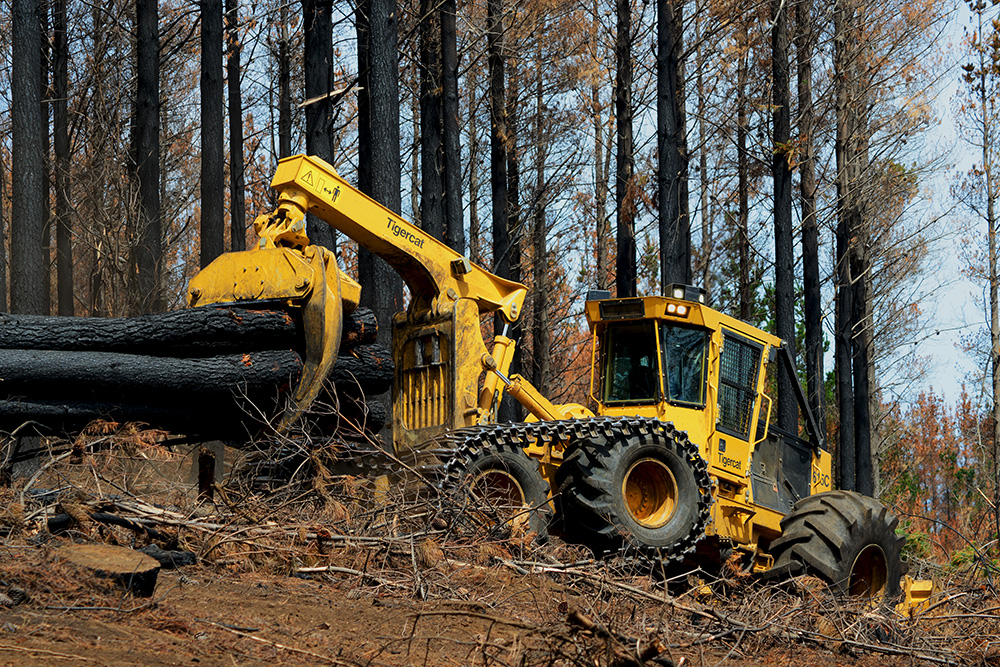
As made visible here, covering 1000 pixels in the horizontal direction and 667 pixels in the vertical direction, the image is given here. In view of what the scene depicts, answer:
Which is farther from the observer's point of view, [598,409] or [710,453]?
[598,409]

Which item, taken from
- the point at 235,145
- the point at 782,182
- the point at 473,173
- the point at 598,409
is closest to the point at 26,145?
the point at 235,145

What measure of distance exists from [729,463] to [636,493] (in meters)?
1.47

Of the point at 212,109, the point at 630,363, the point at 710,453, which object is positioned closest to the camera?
the point at 710,453

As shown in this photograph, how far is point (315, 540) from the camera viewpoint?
23.0ft

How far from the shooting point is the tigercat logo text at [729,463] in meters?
9.70

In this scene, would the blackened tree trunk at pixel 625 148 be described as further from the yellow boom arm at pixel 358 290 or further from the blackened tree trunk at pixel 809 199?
the yellow boom arm at pixel 358 290

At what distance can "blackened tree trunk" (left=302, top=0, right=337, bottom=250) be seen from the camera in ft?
49.9

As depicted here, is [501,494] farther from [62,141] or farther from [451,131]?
[62,141]

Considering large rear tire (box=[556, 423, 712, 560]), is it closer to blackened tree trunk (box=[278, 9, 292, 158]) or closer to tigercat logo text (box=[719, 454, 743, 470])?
tigercat logo text (box=[719, 454, 743, 470])

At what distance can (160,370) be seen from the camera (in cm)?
819

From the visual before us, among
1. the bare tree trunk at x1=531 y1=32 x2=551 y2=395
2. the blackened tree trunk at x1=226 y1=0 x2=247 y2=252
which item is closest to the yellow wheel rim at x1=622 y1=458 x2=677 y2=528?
the blackened tree trunk at x1=226 y1=0 x2=247 y2=252

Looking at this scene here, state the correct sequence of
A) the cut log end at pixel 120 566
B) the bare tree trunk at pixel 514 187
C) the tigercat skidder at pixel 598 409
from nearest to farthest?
1. the cut log end at pixel 120 566
2. the tigercat skidder at pixel 598 409
3. the bare tree trunk at pixel 514 187

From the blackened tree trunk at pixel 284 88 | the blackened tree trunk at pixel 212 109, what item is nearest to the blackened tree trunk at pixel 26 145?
A: the blackened tree trunk at pixel 212 109

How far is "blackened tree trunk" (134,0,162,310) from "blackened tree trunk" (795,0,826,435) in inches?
452
